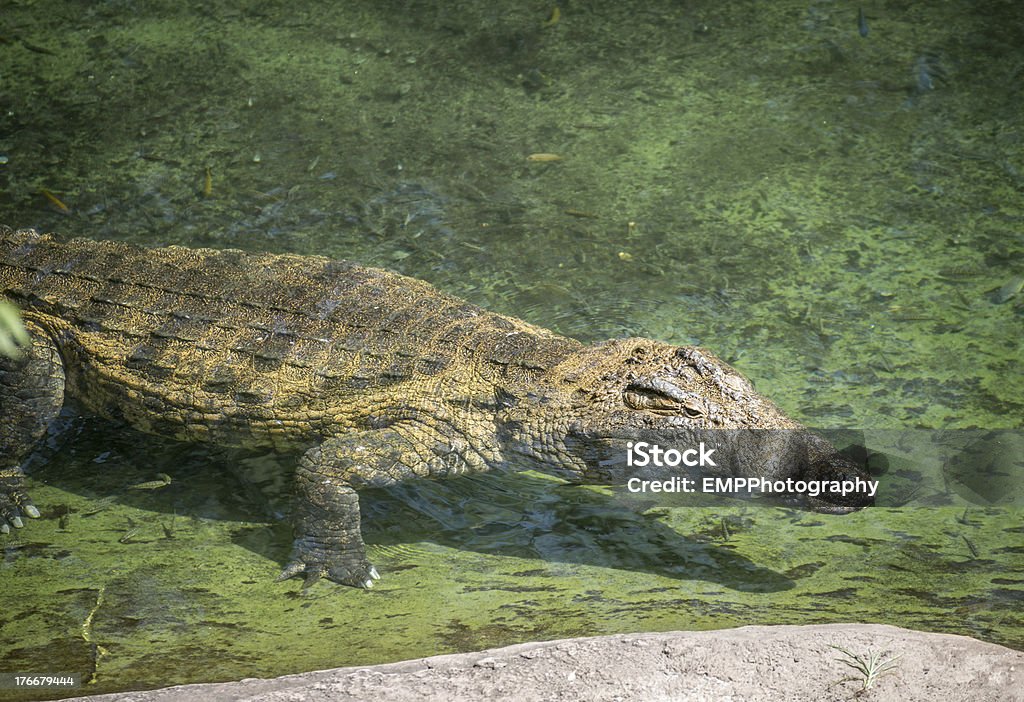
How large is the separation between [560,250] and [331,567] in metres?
2.35

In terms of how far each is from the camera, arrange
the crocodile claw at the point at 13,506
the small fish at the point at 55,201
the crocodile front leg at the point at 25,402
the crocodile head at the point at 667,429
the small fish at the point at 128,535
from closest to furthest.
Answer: the crocodile head at the point at 667,429, the small fish at the point at 128,535, the crocodile claw at the point at 13,506, the crocodile front leg at the point at 25,402, the small fish at the point at 55,201

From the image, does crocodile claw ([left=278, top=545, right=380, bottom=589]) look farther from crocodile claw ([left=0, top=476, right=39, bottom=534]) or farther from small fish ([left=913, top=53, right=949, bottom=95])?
small fish ([left=913, top=53, right=949, bottom=95])

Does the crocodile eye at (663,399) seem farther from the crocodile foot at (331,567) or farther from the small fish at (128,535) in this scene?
the small fish at (128,535)

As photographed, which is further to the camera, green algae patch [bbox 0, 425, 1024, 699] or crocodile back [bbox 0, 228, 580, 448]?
crocodile back [bbox 0, 228, 580, 448]

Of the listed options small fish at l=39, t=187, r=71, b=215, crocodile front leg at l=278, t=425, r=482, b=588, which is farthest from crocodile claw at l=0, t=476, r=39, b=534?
small fish at l=39, t=187, r=71, b=215

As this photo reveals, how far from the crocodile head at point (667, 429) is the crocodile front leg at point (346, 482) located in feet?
1.25

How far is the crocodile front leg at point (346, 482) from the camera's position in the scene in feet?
13.7

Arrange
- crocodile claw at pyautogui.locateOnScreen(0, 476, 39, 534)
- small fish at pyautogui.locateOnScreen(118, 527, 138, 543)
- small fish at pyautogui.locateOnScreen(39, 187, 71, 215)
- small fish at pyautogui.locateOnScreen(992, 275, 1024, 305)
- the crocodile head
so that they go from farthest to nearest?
small fish at pyautogui.locateOnScreen(39, 187, 71, 215) < small fish at pyautogui.locateOnScreen(992, 275, 1024, 305) < crocodile claw at pyautogui.locateOnScreen(0, 476, 39, 534) < small fish at pyautogui.locateOnScreen(118, 527, 138, 543) < the crocodile head

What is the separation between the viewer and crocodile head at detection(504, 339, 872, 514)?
160 inches

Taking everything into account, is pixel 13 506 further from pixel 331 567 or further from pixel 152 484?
pixel 331 567

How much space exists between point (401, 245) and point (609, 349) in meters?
1.80

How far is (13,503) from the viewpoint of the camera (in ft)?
14.9

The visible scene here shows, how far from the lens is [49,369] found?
15.3ft

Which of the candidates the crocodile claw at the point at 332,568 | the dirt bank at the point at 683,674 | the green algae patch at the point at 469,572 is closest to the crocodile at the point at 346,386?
the crocodile claw at the point at 332,568
